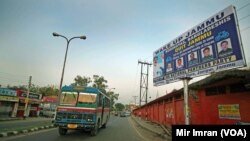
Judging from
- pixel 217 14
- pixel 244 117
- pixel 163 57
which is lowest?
pixel 244 117

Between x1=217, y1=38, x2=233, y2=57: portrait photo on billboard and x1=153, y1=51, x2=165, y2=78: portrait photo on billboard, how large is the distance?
4.75 m

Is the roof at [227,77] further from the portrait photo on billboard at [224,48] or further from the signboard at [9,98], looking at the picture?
the signboard at [9,98]

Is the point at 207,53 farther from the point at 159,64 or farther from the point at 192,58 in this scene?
the point at 159,64

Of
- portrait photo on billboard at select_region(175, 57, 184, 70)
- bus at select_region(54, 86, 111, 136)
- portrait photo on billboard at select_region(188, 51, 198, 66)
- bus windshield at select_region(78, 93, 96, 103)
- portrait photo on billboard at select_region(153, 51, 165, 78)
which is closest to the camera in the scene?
portrait photo on billboard at select_region(188, 51, 198, 66)

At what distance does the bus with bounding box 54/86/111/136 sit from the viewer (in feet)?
36.8

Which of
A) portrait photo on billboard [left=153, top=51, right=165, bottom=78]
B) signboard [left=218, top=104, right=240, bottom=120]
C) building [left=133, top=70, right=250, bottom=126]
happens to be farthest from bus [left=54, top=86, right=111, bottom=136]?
signboard [left=218, top=104, right=240, bottom=120]

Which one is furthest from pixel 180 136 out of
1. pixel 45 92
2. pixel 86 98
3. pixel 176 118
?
pixel 45 92

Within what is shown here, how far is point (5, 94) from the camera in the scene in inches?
1230

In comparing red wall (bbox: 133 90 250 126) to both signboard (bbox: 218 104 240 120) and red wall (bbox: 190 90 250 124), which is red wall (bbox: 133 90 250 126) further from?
signboard (bbox: 218 104 240 120)

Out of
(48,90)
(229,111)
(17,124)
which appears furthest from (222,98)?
(48,90)

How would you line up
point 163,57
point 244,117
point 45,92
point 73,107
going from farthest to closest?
point 45,92, point 163,57, point 73,107, point 244,117

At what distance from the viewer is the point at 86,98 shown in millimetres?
11930

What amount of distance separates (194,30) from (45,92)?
73.4 m

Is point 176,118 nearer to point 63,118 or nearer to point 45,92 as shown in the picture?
point 63,118
